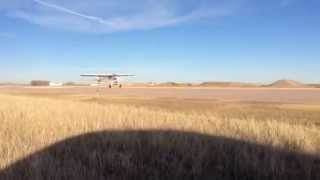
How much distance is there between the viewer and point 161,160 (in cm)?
751

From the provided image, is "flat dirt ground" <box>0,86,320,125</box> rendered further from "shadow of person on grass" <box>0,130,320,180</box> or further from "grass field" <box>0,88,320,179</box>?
"shadow of person on grass" <box>0,130,320,180</box>

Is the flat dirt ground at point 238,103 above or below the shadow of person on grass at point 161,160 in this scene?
below

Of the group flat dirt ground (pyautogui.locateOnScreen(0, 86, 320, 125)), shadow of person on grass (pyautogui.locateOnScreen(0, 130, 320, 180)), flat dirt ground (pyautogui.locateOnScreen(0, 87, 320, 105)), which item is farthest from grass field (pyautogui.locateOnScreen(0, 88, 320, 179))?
flat dirt ground (pyautogui.locateOnScreen(0, 87, 320, 105))

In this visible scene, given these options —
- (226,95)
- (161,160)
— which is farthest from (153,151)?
(226,95)

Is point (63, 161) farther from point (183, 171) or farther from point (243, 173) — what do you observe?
point (243, 173)

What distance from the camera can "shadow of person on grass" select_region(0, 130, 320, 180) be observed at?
6.71 meters

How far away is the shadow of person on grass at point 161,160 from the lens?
6711 millimetres

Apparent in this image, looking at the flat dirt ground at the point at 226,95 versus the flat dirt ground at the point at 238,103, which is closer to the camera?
the flat dirt ground at the point at 238,103

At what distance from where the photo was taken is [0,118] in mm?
13117

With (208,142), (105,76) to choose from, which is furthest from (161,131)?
(105,76)

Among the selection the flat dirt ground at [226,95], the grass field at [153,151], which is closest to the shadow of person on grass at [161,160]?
the grass field at [153,151]

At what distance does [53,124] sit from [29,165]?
4291 mm

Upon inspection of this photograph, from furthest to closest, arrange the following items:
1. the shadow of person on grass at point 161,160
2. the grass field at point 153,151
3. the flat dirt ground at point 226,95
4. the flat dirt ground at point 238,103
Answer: the flat dirt ground at point 226,95, the flat dirt ground at point 238,103, the grass field at point 153,151, the shadow of person on grass at point 161,160

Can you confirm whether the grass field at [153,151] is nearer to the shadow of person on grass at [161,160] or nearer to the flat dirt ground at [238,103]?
the shadow of person on grass at [161,160]
